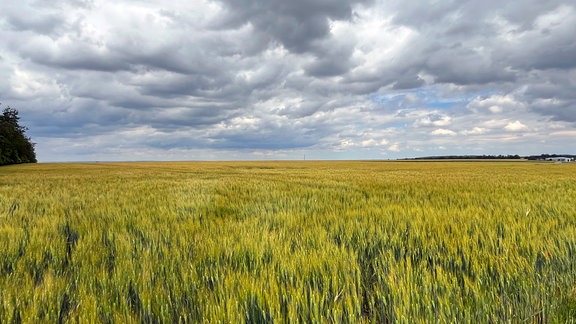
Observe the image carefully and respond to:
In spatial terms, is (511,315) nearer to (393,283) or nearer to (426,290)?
(426,290)

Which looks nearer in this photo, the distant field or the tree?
the distant field

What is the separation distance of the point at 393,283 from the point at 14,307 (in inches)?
101

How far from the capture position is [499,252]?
3074mm

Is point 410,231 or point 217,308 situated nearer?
point 217,308

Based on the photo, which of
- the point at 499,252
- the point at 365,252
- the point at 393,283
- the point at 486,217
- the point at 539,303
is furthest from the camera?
the point at 486,217

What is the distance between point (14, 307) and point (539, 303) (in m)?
3.47

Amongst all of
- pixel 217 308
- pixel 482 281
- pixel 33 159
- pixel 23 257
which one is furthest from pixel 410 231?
pixel 33 159

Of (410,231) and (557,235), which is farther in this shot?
(410,231)

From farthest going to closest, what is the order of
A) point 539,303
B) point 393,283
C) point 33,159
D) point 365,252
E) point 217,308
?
point 33,159 → point 365,252 → point 393,283 → point 539,303 → point 217,308

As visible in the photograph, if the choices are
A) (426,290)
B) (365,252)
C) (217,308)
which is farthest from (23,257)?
(426,290)

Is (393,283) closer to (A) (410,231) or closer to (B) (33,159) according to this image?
(A) (410,231)

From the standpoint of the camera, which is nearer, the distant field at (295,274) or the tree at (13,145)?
the distant field at (295,274)

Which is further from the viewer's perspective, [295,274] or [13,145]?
[13,145]

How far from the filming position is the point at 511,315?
1.86 metres
